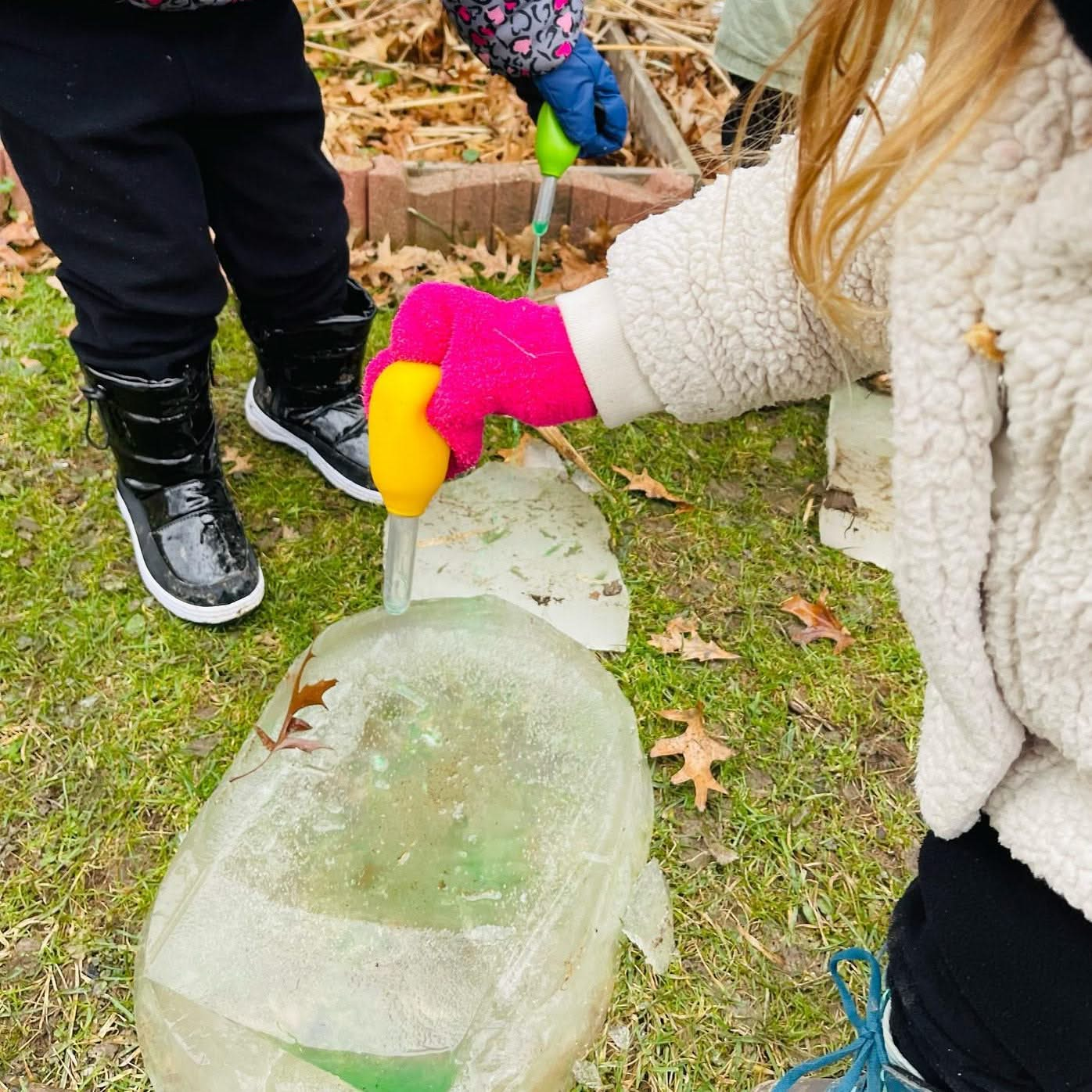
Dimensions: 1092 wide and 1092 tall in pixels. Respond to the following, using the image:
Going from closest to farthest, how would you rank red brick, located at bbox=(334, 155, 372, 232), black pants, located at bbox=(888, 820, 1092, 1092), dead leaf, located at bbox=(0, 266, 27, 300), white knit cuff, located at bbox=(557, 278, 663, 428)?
black pants, located at bbox=(888, 820, 1092, 1092)
white knit cuff, located at bbox=(557, 278, 663, 428)
dead leaf, located at bbox=(0, 266, 27, 300)
red brick, located at bbox=(334, 155, 372, 232)

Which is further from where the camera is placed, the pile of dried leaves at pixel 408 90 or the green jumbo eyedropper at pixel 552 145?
the pile of dried leaves at pixel 408 90

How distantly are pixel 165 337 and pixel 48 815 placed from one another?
775mm

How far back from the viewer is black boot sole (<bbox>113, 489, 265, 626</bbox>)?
191 cm

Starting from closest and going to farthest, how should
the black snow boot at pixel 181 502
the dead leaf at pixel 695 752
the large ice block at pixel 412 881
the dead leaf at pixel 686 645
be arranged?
the large ice block at pixel 412 881
the dead leaf at pixel 695 752
the black snow boot at pixel 181 502
the dead leaf at pixel 686 645

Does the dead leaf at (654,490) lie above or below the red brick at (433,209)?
below

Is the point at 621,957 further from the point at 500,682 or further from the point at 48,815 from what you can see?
the point at 48,815

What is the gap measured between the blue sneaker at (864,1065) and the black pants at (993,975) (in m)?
0.06

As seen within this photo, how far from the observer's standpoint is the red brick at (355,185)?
2.76 meters

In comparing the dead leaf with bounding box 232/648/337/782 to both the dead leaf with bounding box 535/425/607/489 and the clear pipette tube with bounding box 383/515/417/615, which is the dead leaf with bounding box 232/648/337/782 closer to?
the clear pipette tube with bounding box 383/515/417/615

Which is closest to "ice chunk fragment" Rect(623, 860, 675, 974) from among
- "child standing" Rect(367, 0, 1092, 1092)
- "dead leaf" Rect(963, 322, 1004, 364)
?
"child standing" Rect(367, 0, 1092, 1092)

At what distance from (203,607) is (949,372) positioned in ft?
4.76

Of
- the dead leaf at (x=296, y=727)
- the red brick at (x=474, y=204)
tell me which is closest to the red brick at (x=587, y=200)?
the red brick at (x=474, y=204)

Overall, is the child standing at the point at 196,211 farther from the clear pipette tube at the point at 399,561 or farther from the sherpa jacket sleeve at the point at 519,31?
the clear pipette tube at the point at 399,561

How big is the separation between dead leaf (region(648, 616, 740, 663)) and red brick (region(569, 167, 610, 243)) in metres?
1.35
